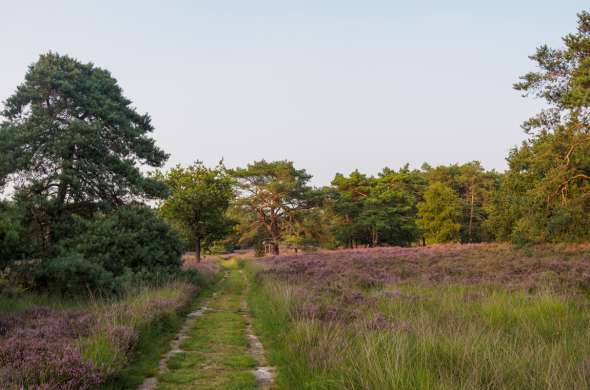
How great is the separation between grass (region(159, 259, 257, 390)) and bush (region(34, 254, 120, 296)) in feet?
10.9

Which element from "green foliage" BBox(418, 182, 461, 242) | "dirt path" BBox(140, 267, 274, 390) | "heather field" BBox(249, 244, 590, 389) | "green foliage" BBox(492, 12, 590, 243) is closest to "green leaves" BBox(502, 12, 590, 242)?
"green foliage" BBox(492, 12, 590, 243)

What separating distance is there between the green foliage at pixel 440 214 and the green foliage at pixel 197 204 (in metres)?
39.6

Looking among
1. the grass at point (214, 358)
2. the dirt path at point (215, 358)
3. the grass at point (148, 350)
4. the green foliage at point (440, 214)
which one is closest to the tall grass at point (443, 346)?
the dirt path at point (215, 358)

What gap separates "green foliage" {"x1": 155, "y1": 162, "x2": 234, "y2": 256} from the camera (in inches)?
1388

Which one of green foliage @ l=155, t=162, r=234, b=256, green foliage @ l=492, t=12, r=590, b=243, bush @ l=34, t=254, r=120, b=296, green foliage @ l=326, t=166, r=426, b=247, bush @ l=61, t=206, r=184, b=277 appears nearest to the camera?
bush @ l=34, t=254, r=120, b=296

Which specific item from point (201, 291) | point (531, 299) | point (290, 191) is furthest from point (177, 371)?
point (290, 191)

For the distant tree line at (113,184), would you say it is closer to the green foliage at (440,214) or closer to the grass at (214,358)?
the grass at (214,358)

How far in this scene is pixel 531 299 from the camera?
32.6 feet

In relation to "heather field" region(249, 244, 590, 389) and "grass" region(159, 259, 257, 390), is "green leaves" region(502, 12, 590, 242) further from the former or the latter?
"grass" region(159, 259, 257, 390)

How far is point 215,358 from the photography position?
25.4 feet

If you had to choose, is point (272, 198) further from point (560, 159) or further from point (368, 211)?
point (560, 159)

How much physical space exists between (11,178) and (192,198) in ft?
68.7

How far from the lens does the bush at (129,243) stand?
1440 cm

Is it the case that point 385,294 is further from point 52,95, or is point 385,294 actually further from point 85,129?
point 52,95
